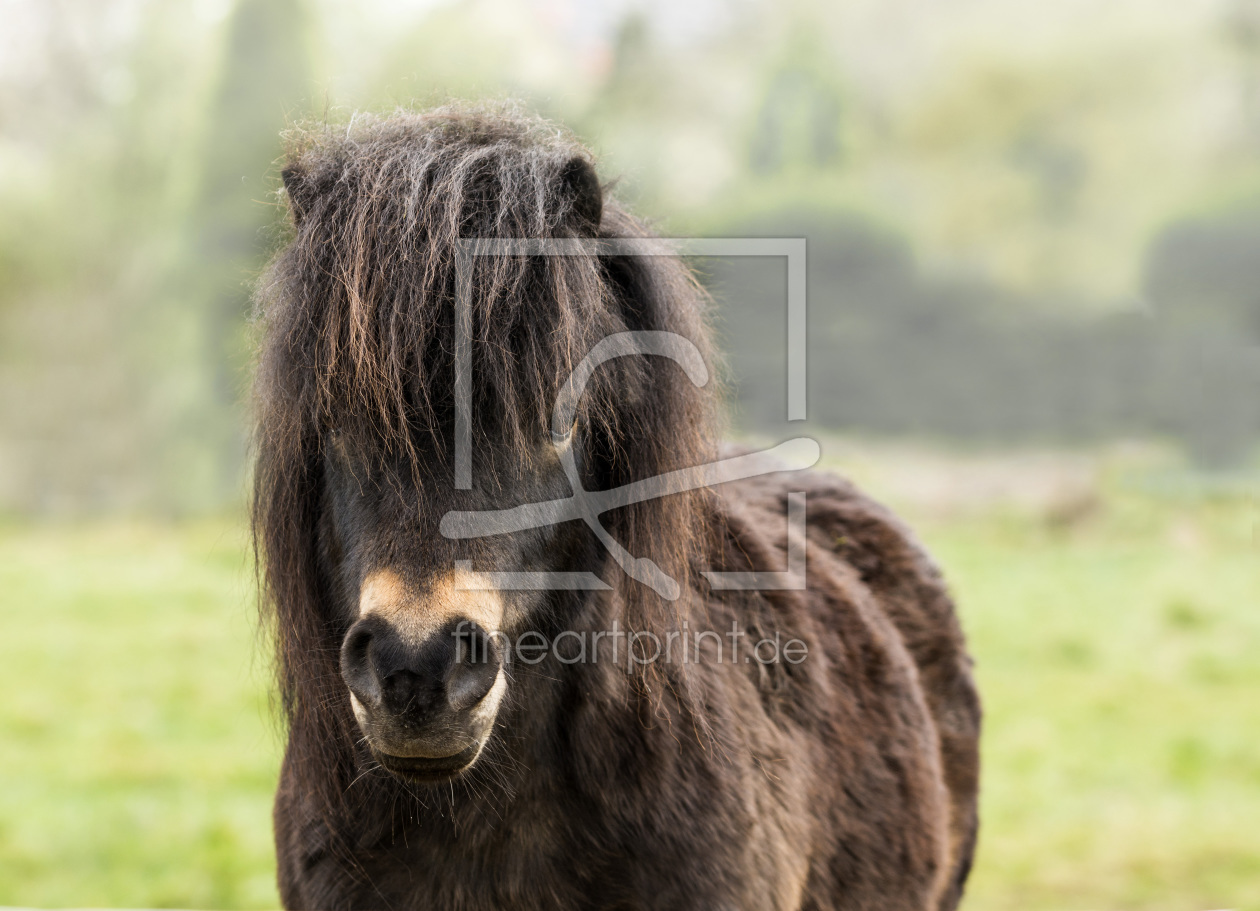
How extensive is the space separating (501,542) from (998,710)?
27.8 ft

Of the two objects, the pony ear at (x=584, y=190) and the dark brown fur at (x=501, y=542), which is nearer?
the dark brown fur at (x=501, y=542)

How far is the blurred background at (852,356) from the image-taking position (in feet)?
24.2

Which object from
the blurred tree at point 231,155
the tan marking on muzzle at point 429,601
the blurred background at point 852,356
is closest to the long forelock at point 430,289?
the tan marking on muzzle at point 429,601

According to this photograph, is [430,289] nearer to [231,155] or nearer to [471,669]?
[471,669]

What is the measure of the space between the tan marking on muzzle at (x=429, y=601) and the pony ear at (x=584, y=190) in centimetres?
76

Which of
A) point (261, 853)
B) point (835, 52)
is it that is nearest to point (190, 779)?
point (261, 853)

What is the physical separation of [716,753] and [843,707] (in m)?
0.70

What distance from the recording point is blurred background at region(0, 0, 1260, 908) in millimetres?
7367

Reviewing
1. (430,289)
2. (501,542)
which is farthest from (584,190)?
(501,542)

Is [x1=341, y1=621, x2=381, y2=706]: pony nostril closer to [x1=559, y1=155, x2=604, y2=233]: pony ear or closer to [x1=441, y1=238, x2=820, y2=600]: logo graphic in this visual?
[x1=441, y1=238, x2=820, y2=600]: logo graphic

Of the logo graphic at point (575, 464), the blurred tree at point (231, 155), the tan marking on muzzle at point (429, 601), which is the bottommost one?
the tan marking on muzzle at point (429, 601)

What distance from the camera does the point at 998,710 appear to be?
9094mm

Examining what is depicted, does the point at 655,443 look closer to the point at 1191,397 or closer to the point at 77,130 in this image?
the point at 1191,397

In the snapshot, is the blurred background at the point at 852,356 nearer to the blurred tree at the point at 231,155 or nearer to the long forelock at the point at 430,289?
the blurred tree at the point at 231,155
